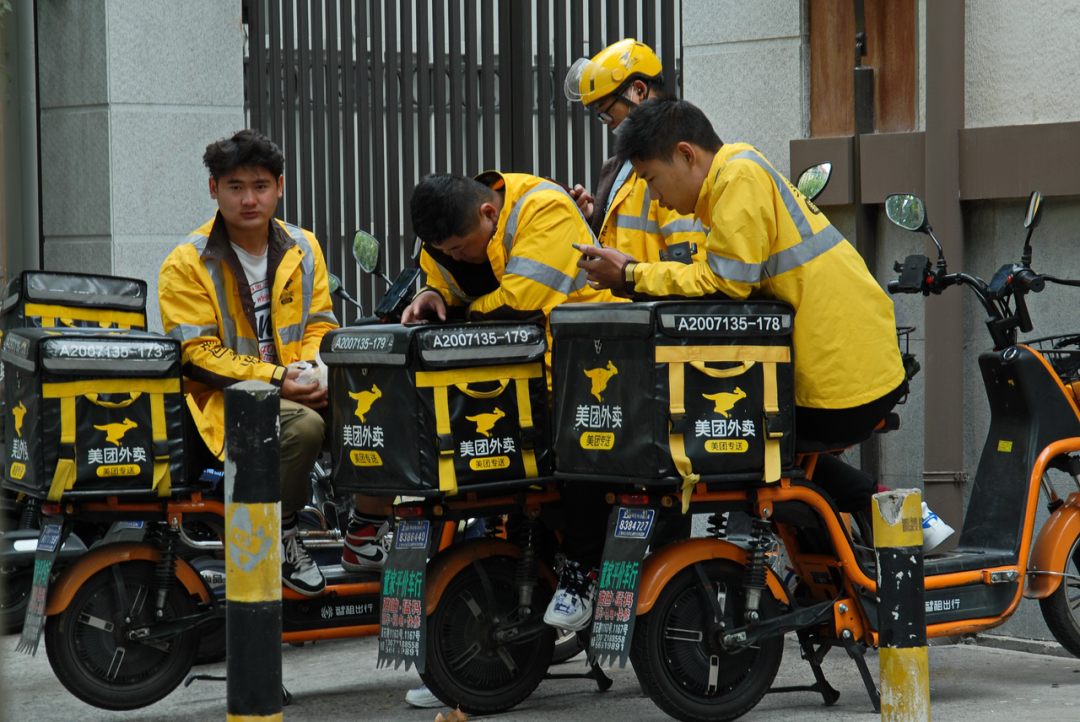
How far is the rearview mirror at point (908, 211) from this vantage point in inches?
189

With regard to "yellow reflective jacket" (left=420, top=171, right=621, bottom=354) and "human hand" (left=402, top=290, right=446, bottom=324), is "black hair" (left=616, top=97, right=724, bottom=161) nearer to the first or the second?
"yellow reflective jacket" (left=420, top=171, right=621, bottom=354)

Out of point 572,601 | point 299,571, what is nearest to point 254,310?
point 299,571

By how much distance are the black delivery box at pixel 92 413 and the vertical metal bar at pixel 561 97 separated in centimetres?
363

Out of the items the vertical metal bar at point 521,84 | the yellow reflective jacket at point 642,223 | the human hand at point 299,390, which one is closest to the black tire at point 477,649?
the human hand at point 299,390

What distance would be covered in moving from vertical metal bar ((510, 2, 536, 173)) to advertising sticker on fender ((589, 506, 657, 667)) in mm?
3915

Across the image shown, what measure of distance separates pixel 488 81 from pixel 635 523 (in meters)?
4.07

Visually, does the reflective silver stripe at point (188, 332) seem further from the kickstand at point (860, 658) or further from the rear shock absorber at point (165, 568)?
the kickstand at point (860, 658)

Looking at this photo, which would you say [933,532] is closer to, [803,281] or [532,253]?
[803,281]

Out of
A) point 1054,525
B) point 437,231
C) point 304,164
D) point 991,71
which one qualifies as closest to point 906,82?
→ point 991,71

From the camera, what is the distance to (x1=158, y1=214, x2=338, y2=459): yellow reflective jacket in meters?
4.83

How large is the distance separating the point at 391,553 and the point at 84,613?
1048 millimetres

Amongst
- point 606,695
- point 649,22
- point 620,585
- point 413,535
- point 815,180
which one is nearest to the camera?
point 620,585

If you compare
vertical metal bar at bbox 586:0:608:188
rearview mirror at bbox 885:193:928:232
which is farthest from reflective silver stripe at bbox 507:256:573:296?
vertical metal bar at bbox 586:0:608:188

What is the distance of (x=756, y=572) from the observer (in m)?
4.18
